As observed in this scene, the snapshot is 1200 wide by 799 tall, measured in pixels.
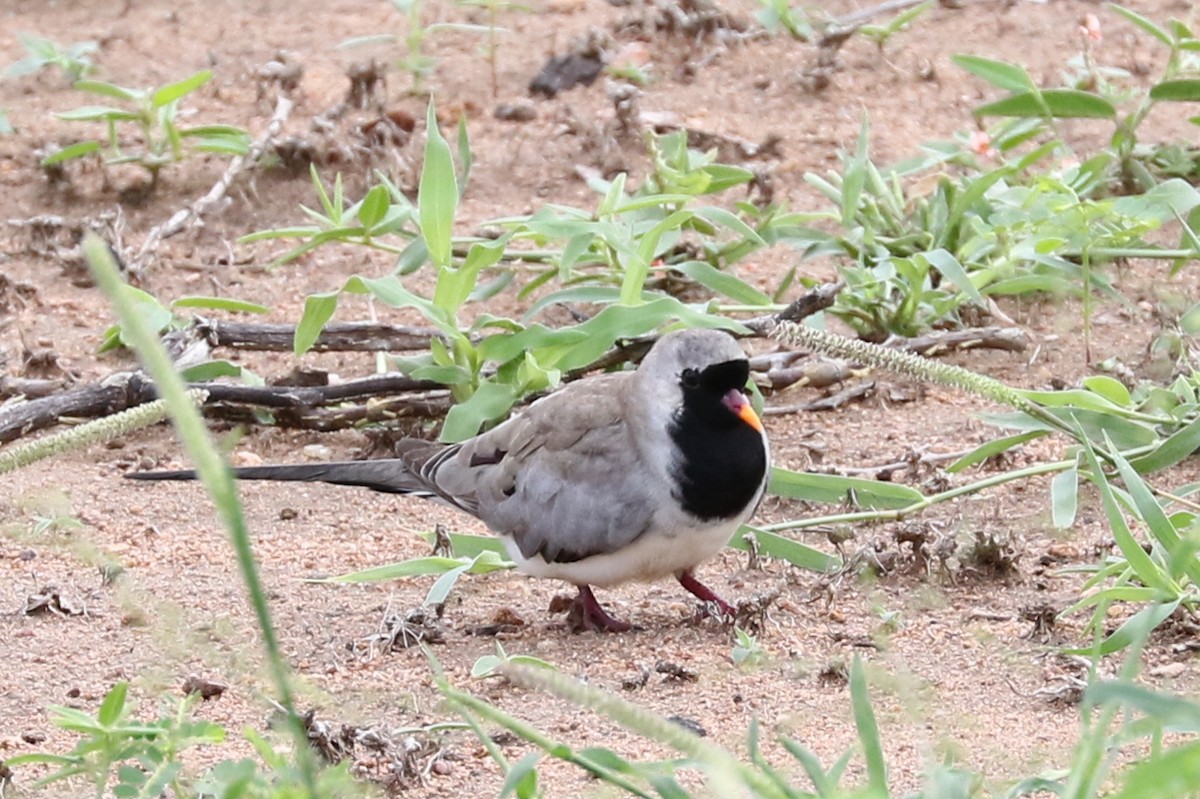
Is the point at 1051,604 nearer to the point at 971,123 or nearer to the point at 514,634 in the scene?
the point at 514,634

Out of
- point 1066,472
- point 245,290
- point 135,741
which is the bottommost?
point 245,290

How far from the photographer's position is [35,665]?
11.7 ft

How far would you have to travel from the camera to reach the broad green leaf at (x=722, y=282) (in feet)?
15.7

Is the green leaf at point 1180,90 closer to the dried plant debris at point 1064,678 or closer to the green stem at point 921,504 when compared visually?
the green stem at point 921,504

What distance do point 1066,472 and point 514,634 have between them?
1.20 m

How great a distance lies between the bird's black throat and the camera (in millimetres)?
3682

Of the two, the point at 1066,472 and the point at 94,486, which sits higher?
the point at 1066,472

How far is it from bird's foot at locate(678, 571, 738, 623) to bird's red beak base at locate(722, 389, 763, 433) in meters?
0.35

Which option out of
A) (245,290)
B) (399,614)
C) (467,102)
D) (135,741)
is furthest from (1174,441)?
(467,102)

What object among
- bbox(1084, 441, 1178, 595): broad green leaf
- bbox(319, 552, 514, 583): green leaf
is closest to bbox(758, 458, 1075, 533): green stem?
bbox(319, 552, 514, 583): green leaf

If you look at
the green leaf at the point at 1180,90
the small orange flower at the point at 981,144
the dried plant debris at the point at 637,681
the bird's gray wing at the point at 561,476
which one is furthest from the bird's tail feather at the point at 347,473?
the green leaf at the point at 1180,90

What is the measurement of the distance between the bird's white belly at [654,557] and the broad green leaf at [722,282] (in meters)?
1.15

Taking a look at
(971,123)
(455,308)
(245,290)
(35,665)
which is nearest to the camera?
(35,665)

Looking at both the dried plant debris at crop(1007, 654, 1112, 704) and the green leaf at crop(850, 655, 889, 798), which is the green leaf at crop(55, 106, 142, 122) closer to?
the dried plant debris at crop(1007, 654, 1112, 704)
